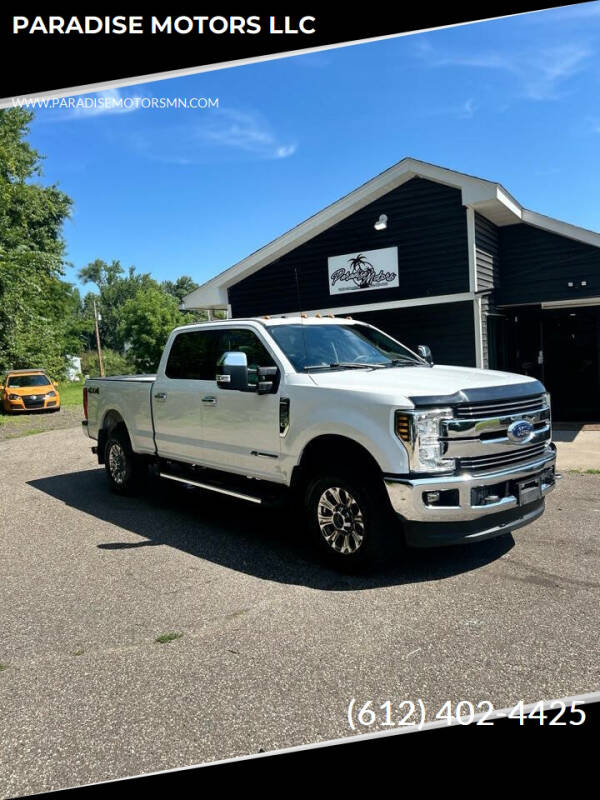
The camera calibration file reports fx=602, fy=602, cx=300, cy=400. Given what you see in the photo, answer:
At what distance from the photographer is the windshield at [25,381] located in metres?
23.1

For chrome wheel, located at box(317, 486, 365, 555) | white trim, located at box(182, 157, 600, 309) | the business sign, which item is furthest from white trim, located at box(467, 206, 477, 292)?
chrome wheel, located at box(317, 486, 365, 555)

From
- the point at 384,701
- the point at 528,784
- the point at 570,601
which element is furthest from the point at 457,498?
the point at 528,784

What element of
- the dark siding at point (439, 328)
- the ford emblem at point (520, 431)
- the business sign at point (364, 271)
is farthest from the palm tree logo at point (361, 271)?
the ford emblem at point (520, 431)

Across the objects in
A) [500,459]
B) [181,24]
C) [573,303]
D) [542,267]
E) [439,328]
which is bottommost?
[500,459]

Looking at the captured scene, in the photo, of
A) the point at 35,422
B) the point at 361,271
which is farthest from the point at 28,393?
the point at 361,271

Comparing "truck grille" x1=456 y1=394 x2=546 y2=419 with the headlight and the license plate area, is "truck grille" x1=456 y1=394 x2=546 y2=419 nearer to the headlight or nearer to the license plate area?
the headlight

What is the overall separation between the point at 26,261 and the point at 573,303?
825 inches

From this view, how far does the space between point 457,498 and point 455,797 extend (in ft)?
6.94

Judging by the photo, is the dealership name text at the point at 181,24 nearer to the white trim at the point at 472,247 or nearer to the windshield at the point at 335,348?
the windshield at the point at 335,348

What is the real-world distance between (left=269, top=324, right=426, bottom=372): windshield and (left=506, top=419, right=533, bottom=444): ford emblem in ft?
4.54

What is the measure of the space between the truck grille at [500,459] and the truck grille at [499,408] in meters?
0.30

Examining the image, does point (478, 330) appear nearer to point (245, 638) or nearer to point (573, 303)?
point (573, 303)

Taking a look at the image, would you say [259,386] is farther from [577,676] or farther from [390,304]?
[390,304]

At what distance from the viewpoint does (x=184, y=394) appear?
637cm
